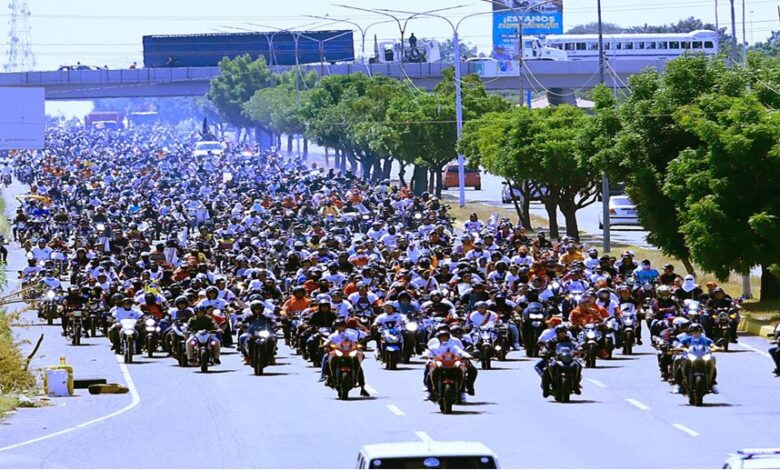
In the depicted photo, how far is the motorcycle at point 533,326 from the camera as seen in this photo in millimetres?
36906

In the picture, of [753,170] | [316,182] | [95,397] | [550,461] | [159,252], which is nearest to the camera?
[550,461]

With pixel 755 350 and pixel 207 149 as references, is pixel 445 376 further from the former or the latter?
pixel 207 149

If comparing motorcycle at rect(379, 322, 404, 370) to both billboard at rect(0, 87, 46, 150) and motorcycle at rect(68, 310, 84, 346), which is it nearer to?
motorcycle at rect(68, 310, 84, 346)

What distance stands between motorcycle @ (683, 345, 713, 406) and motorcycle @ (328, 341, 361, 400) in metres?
4.93

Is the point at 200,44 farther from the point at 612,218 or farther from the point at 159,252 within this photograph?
the point at 159,252

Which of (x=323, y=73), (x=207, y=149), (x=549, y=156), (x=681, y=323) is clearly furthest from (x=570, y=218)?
(x=323, y=73)

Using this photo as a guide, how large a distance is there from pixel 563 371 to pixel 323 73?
132353mm

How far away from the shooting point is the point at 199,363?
37.0 metres

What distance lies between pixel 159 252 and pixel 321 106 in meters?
81.0

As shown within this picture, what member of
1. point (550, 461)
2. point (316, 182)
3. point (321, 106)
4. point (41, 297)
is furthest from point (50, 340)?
point (321, 106)

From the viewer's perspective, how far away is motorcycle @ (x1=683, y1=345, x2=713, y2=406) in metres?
29.2

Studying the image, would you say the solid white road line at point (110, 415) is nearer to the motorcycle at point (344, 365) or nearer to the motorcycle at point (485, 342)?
the motorcycle at point (344, 365)

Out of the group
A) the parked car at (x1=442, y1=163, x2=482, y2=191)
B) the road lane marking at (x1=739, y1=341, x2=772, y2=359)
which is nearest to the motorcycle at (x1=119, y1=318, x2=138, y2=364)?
the road lane marking at (x1=739, y1=341, x2=772, y2=359)

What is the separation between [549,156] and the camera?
69312 millimetres
